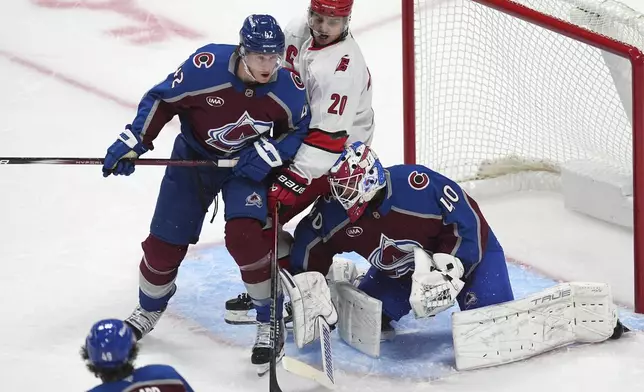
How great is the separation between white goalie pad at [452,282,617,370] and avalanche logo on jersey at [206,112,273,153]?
742 mm

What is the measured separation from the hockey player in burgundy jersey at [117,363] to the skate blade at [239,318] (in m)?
1.36

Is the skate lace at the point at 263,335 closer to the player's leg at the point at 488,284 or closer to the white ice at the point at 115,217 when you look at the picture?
the white ice at the point at 115,217

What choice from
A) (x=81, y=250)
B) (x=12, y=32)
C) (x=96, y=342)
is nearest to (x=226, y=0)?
(x=12, y=32)

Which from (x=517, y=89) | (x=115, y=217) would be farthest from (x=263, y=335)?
(x=517, y=89)

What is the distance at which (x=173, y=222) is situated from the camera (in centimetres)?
352

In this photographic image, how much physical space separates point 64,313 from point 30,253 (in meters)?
0.45

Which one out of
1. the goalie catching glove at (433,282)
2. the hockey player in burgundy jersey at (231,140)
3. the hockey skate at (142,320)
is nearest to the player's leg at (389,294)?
the goalie catching glove at (433,282)

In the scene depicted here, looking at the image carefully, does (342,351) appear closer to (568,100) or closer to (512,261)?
(512,261)

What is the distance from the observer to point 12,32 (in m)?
5.68

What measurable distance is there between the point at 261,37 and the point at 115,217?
147 cm

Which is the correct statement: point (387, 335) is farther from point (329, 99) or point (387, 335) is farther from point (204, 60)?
Answer: point (204, 60)

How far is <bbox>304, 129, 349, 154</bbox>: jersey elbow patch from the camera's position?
349cm

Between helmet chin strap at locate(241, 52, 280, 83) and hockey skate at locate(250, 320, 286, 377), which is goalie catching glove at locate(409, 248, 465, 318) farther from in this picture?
helmet chin strap at locate(241, 52, 280, 83)

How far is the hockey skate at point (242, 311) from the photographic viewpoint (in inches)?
148
